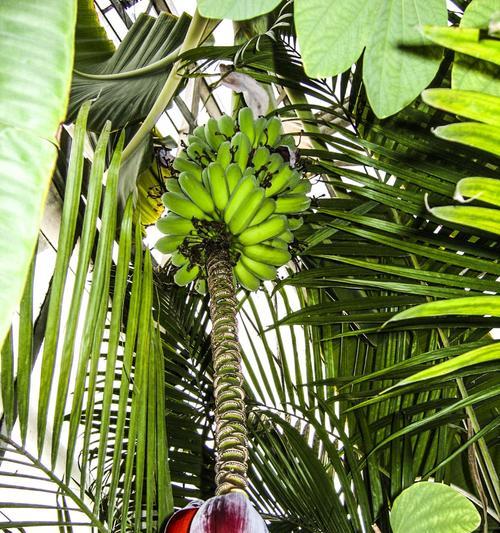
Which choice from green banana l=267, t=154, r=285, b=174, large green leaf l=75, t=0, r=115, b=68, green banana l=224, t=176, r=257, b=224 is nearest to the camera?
green banana l=224, t=176, r=257, b=224

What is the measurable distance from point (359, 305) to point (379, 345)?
227 mm

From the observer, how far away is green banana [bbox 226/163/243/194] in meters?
1.04

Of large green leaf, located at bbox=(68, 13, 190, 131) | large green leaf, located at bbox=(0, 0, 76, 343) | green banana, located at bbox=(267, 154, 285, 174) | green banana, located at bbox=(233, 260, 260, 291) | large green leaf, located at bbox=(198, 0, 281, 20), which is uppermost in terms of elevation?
large green leaf, located at bbox=(68, 13, 190, 131)

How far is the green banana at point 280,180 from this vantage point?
1.11 m

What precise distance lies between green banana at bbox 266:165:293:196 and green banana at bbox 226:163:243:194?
0.28ft

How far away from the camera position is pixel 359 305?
0.95 metres

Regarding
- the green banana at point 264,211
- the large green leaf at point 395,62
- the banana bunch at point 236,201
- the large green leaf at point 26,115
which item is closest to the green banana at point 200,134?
the banana bunch at point 236,201

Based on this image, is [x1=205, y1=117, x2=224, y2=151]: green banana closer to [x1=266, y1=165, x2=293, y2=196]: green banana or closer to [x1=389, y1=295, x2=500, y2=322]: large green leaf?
[x1=266, y1=165, x2=293, y2=196]: green banana

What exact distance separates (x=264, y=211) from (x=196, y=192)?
0.12 m

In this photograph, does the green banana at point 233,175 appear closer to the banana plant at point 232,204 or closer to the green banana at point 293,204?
the banana plant at point 232,204

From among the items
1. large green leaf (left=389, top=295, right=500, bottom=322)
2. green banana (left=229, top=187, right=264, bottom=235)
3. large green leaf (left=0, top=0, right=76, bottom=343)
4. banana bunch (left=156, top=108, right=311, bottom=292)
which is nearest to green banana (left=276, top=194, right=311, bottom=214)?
banana bunch (left=156, top=108, right=311, bottom=292)

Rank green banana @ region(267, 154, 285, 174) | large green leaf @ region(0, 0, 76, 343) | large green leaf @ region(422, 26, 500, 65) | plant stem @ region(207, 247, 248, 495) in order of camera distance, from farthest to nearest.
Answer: green banana @ region(267, 154, 285, 174) → plant stem @ region(207, 247, 248, 495) → large green leaf @ region(422, 26, 500, 65) → large green leaf @ region(0, 0, 76, 343)

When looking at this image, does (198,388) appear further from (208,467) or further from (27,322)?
(27,322)

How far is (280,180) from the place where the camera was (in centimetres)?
112
